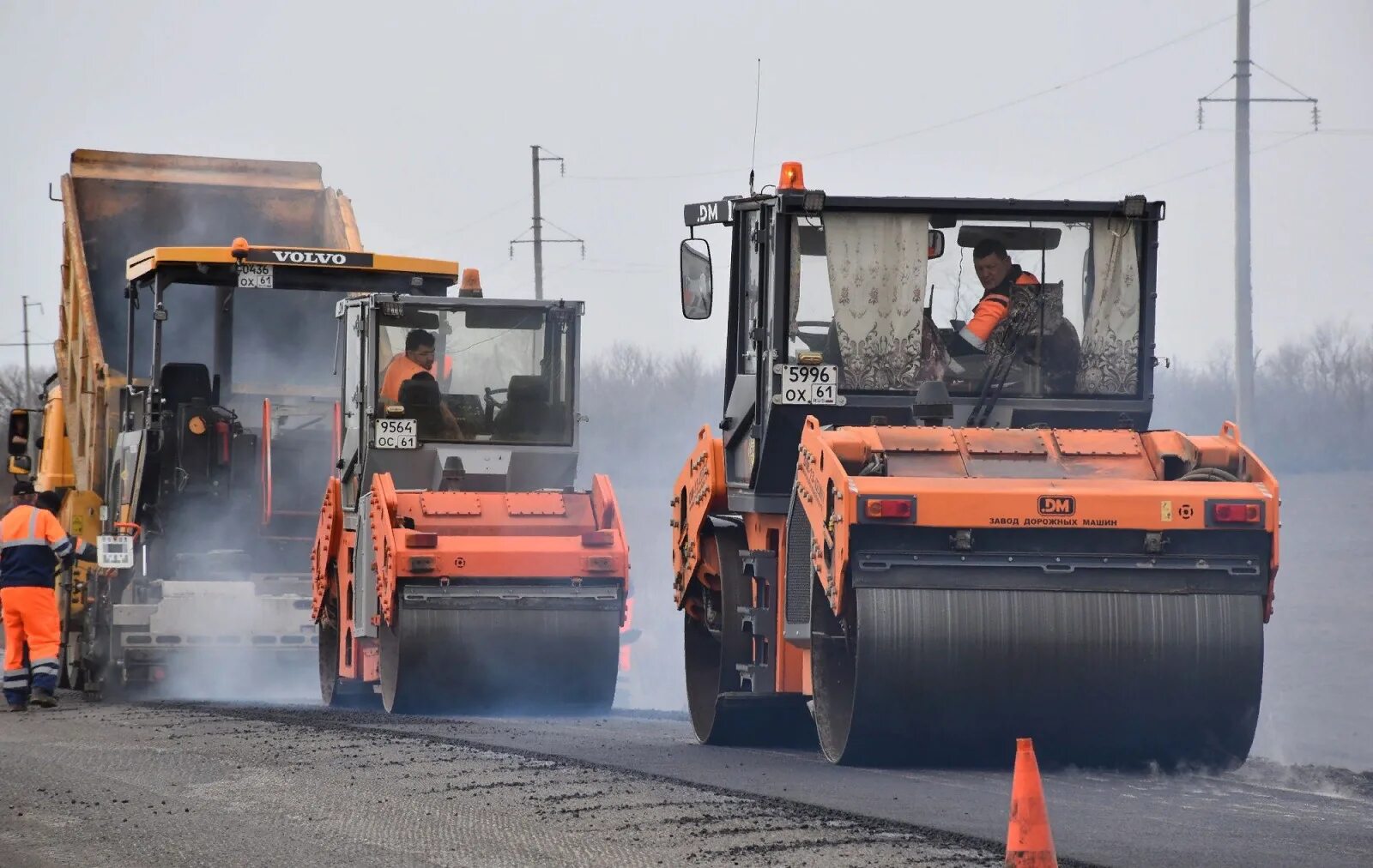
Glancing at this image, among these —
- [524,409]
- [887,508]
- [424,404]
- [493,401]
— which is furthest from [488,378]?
[887,508]

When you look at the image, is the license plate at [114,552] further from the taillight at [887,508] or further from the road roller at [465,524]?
the taillight at [887,508]

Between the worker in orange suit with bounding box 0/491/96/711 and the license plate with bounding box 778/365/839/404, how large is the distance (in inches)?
234

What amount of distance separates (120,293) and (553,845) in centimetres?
1017

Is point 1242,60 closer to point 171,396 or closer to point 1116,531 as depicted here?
point 171,396

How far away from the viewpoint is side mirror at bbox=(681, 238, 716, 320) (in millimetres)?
9312

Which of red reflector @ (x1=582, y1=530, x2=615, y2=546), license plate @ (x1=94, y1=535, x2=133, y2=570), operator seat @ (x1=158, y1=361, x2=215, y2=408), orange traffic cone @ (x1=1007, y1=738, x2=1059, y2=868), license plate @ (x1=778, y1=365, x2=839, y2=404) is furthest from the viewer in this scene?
operator seat @ (x1=158, y1=361, x2=215, y2=408)

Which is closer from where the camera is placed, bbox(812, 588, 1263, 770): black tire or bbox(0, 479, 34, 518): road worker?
bbox(812, 588, 1263, 770): black tire

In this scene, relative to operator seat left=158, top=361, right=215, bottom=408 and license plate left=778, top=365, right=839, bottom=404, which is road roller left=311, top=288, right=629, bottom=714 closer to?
operator seat left=158, top=361, right=215, bottom=408

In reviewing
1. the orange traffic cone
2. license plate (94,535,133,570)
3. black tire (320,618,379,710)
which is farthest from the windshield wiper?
license plate (94,535,133,570)

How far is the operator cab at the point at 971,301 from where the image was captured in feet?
29.1

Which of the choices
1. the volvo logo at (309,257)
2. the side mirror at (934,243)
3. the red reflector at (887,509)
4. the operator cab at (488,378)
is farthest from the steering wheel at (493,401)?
the red reflector at (887,509)

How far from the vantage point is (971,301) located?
893 centimetres

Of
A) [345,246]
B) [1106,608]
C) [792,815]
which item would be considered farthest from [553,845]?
[345,246]

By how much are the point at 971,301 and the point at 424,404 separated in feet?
14.0
